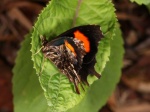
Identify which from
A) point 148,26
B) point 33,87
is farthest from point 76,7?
point 148,26

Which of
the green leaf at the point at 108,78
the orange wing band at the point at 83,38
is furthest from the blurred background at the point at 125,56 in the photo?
the orange wing band at the point at 83,38

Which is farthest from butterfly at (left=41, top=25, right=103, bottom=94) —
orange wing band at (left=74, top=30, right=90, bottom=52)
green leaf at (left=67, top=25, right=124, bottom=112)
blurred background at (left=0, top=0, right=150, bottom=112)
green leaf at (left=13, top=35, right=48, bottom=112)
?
blurred background at (left=0, top=0, right=150, bottom=112)

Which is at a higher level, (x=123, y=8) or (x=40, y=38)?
(x=40, y=38)

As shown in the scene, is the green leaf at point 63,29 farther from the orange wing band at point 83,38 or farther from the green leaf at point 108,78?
the green leaf at point 108,78

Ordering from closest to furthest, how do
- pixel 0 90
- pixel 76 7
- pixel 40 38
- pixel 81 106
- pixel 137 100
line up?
pixel 40 38
pixel 76 7
pixel 81 106
pixel 0 90
pixel 137 100

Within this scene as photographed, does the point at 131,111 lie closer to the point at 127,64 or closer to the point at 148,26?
the point at 127,64

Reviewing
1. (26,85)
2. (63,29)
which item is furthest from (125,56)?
(63,29)

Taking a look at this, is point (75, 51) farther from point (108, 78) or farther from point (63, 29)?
point (108, 78)

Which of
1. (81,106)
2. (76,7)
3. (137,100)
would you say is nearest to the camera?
(76,7)
